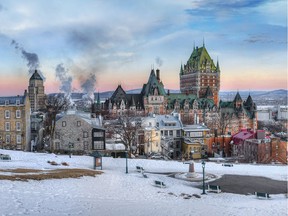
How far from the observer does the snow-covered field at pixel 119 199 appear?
9789 millimetres

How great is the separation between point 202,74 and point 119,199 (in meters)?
76.3

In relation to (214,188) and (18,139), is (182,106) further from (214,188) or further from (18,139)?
(214,188)

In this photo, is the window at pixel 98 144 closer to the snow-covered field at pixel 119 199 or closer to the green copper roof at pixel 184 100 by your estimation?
the snow-covered field at pixel 119 199

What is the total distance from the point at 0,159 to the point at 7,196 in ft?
31.2

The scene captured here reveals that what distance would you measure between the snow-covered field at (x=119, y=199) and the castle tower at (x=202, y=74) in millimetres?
68590

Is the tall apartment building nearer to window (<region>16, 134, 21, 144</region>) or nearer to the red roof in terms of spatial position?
window (<region>16, 134, 21, 144</region>)

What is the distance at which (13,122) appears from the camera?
27578mm

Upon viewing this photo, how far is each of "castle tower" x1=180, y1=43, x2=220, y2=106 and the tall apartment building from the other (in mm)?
61072

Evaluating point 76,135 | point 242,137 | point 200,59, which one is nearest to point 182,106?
point 200,59

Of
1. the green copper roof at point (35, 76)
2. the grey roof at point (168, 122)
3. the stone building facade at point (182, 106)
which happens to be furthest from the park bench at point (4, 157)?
the green copper roof at point (35, 76)

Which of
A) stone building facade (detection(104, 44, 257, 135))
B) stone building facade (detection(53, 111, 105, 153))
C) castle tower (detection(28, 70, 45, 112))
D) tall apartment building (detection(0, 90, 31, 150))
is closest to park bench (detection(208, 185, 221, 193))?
stone building facade (detection(53, 111, 105, 153))

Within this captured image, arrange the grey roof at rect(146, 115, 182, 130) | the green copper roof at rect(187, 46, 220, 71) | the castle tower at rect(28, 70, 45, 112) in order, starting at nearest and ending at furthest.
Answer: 1. the grey roof at rect(146, 115, 182, 130)
2. the castle tower at rect(28, 70, 45, 112)
3. the green copper roof at rect(187, 46, 220, 71)

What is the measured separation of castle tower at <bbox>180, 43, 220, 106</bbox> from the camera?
86000mm

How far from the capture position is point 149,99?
64.6 meters
